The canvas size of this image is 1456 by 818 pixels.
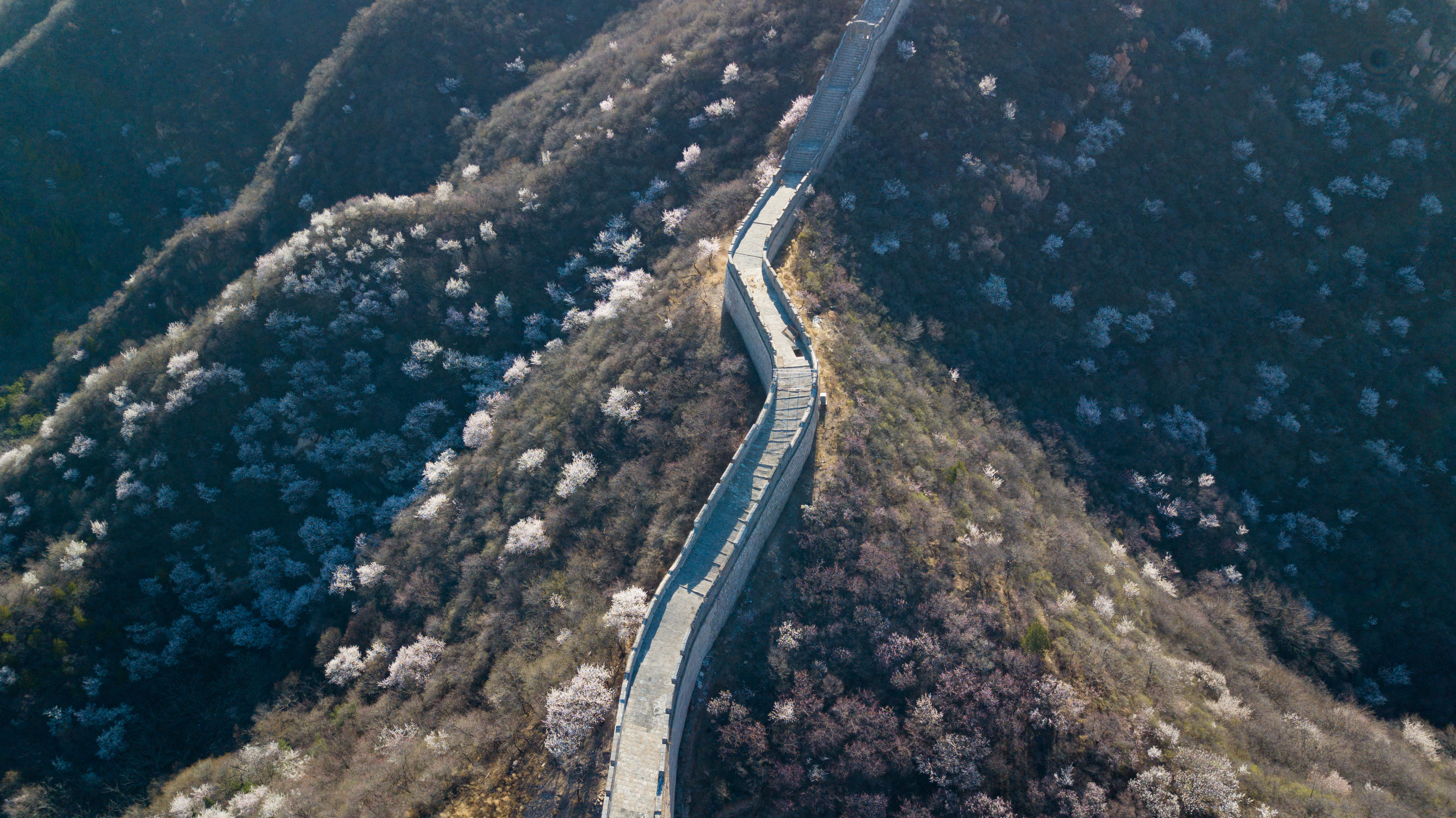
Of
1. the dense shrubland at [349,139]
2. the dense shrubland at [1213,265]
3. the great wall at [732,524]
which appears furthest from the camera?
the dense shrubland at [349,139]

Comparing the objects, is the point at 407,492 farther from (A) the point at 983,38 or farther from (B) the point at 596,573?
(A) the point at 983,38

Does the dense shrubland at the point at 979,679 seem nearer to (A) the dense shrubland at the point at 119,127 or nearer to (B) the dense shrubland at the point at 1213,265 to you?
(B) the dense shrubland at the point at 1213,265

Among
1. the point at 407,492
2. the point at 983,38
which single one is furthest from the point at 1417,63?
the point at 407,492

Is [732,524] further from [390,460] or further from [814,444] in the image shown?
[390,460]

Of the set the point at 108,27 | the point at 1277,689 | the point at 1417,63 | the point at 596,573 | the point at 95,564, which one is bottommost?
the point at 1277,689

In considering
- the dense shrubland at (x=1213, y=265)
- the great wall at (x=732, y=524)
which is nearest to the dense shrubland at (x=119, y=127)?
the great wall at (x=732, y=524)

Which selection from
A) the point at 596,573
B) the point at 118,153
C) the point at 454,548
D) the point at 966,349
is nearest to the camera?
the point at 596,573

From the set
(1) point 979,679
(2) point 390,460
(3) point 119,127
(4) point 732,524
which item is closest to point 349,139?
(3) point 119,127
